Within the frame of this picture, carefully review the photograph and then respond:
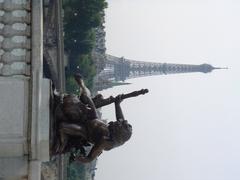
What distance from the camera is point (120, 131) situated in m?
13.2

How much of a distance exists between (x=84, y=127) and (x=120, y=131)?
758 millimetres

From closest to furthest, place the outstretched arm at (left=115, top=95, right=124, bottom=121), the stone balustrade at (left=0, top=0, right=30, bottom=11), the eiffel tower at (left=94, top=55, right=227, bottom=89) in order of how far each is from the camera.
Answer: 1. the stone balustrade at (left=0, top=0, right=30, bottom=11)
2. the outstretched arm at (left=115, top=95, right=124, bottom=121)
3. the eiffel tower at (left=94, top=55, right=227, bottom=89)

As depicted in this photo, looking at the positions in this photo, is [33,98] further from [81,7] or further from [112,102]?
[81,7]

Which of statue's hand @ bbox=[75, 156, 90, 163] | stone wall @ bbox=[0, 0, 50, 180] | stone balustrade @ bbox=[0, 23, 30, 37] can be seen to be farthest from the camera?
statue's hand @ bbox=[75, 156, 90, 163]

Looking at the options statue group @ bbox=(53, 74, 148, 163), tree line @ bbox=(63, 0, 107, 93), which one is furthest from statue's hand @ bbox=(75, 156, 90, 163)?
tree line @ bbox=(63, 0, 107, 93)

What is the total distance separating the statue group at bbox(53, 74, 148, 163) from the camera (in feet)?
42.6

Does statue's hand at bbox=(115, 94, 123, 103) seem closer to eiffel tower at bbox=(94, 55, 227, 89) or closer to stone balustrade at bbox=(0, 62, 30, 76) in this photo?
stone balustrade at bbox=(0, 62, 30, 76)

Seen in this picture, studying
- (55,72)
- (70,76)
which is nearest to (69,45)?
(70,76)

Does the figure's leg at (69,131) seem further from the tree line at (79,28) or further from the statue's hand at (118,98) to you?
the tree line at (79,28)

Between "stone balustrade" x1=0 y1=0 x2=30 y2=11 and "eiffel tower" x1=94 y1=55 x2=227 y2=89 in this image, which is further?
"eiffel tower" x1=94 y1=55 x2=227 y2=89

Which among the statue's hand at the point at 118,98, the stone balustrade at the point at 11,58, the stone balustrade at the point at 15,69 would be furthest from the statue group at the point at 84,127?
the stone balustrade at the point at 11,58

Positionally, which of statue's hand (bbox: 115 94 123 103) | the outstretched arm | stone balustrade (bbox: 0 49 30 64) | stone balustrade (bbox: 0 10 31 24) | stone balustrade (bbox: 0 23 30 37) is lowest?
the outstretched arm

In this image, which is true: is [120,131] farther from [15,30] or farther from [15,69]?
[15,30]

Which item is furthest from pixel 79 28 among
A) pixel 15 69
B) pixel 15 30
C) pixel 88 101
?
pixel 15 69
